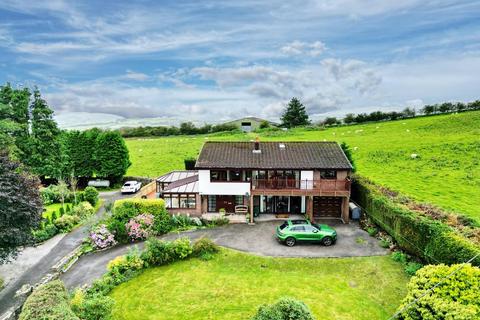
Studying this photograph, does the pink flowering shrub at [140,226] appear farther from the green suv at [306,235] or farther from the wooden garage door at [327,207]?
the wooden garage door at [327,207]

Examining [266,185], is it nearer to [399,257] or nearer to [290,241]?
[290,241]

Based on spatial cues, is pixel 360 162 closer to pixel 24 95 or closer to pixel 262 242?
pixel 262 242

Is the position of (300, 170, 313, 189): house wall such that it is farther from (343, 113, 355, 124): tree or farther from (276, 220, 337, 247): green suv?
(343, 113, 355, 124): tree

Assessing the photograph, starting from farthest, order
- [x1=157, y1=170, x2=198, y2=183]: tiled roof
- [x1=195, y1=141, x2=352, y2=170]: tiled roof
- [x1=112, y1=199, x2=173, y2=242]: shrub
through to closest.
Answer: [x1=157, y1=170, x2=198, y2=183]: tiled roof < [x1=195, y1=141, x2=352, y2=170]: tiled roof < [x1=112, y1=199, x2=173, y2=242]: shrub

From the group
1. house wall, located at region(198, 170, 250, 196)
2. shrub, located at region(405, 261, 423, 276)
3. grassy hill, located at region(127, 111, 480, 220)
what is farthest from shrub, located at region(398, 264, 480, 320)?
house wall, located at region(198, 170, 250, 196)

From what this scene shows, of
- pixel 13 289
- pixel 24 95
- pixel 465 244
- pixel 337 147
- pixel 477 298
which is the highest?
pixel 24 95

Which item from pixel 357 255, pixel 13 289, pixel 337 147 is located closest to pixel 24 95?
pixel 13 289

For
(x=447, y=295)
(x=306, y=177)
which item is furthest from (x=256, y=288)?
(x=306, y=177)
